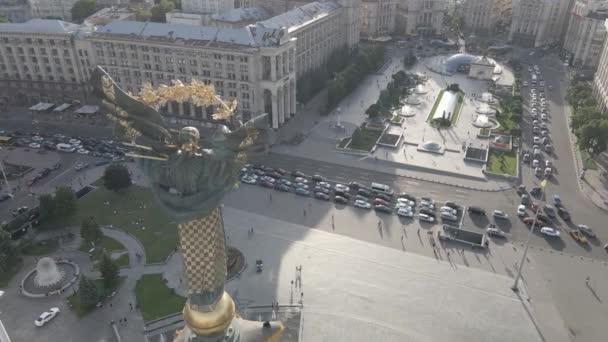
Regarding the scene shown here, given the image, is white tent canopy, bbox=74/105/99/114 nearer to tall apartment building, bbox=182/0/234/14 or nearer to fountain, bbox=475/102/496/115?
tall apartment building, bbox=182/0/234/14

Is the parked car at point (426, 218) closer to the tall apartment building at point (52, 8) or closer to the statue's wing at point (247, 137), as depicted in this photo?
the statue's wing at point (247, 137)

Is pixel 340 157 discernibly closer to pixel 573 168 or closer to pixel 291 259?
pixel 291 259

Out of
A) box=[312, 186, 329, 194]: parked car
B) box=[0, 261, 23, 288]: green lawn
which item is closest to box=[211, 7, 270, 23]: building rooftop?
box=[312, 186, 329, 194]: parked car

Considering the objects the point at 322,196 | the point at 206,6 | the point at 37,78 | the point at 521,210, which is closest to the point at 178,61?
the point at 37,78

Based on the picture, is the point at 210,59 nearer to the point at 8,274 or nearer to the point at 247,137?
the point at 8,274

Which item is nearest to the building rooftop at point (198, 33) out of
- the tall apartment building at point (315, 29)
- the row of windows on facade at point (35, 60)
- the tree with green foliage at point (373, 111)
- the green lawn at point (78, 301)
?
the row of windows on facade at point (35, 60)
